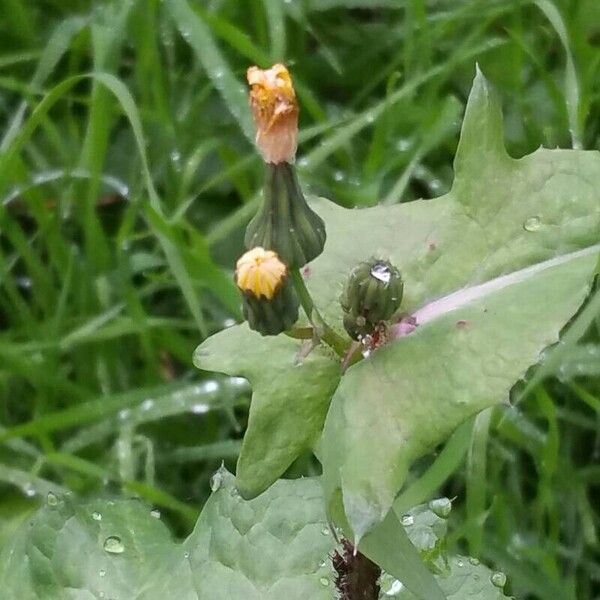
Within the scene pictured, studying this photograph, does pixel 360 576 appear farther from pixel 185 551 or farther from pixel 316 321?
pixel 185 551

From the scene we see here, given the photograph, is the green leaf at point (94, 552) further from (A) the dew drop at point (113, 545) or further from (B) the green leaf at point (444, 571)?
(B) the green leaf at point (444, 571)

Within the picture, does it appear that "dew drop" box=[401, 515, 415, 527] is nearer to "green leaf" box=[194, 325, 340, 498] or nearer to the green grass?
the green grass

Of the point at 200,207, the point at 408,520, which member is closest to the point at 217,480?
the point at 408,520

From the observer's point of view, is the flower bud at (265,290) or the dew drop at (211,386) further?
the dew drop at (211,386)

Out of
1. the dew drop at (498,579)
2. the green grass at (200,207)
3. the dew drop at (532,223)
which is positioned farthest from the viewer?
the green grass at (200,207)

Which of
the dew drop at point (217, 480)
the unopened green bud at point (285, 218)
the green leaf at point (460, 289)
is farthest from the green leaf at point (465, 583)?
the unopened green bud at point (285, 218)

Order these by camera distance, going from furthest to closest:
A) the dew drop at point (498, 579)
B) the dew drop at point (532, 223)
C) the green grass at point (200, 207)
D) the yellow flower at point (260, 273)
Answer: the green grass at point (200, 207), the dew drop at point (498, 579), the dew drop at point (532, 223), the yellow flower at point (260, 273)
